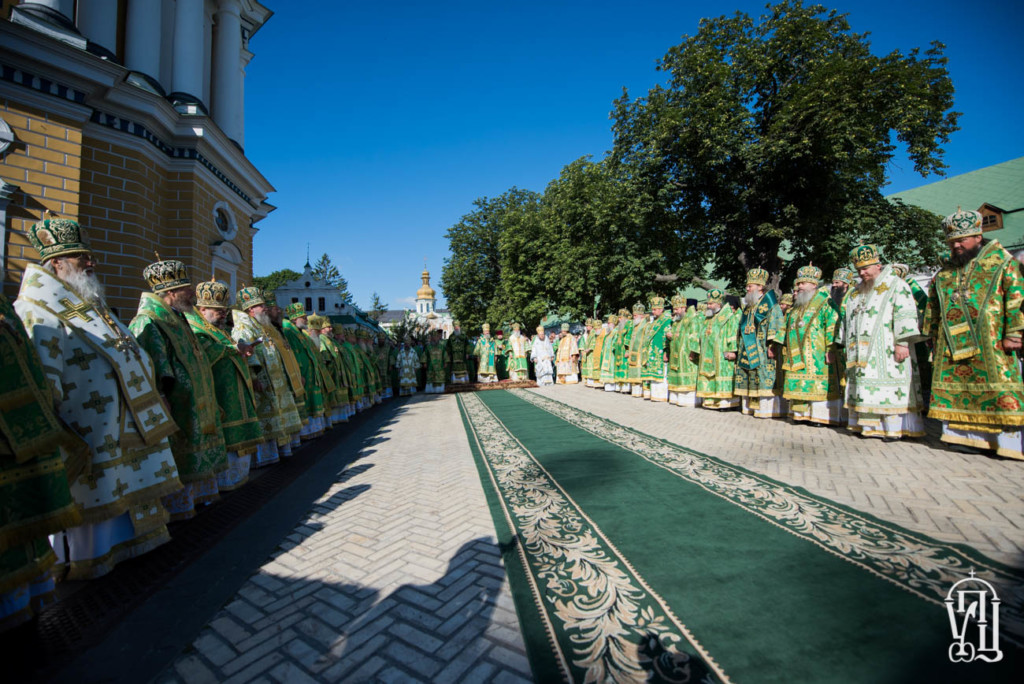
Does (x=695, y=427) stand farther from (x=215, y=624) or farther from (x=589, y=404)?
(x=215, y=624)

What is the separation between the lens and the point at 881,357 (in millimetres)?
5465

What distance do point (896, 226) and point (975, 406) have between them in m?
19.3

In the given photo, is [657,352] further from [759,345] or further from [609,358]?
[759,345]

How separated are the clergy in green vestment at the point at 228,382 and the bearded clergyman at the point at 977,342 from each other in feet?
23.7

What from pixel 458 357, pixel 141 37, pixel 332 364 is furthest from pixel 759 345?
pixel 141 37

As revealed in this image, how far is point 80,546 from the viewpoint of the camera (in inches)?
106

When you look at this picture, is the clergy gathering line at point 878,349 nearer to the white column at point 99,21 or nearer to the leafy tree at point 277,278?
the white column at point 99,21

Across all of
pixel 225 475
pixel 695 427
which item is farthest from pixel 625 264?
pixel 225 475

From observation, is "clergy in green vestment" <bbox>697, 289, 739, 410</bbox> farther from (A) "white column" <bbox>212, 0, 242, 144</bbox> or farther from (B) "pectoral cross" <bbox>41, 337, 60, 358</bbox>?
(A) "white column" <bbox>212, 0, 242, 144</bbox>

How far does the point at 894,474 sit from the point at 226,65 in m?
16.4

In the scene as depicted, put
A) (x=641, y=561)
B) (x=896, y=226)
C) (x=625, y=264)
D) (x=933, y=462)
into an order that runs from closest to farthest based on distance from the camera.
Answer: (x=641, y=561) < (x=933, y=462) < (x=896, y=226) < (x=625, y=264)

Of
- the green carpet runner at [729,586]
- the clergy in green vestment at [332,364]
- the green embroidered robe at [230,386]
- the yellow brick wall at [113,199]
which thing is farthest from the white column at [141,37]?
the green carpet runner at [729,586]

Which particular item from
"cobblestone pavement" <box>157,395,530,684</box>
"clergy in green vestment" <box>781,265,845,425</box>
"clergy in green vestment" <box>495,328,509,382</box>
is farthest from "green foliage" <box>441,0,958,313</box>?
"cobblestone pavement" <box>157,395,530,684</box>

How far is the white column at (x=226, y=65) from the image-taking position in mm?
12180
